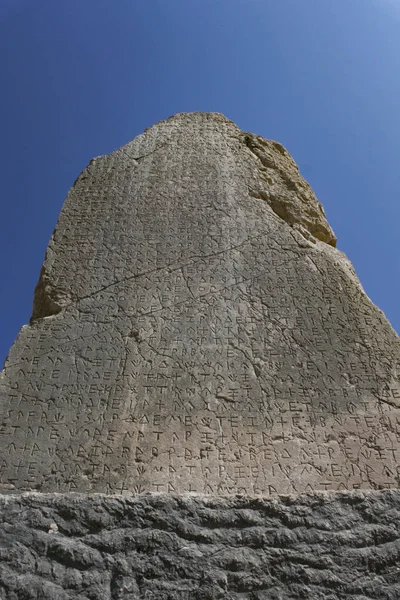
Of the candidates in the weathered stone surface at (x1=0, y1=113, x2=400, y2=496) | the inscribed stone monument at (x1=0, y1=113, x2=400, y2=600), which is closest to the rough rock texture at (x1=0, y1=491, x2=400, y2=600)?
the inscribed stone monument at (x1=0, y1=113, x2=400, y2=600)

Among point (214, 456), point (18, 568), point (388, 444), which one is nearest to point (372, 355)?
point (388, 444)

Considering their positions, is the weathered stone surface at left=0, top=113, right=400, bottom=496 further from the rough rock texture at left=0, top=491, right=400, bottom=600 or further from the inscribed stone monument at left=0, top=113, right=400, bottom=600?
the rough rock texture at left=0, top=491, right=400, bottom=600

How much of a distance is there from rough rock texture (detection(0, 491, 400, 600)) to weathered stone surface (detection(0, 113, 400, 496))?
Answer: 1.11ft

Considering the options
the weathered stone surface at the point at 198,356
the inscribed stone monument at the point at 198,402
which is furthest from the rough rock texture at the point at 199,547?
the weathered stone surface at the point at 198,356

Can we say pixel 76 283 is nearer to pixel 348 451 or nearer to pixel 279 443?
pixel 279 443

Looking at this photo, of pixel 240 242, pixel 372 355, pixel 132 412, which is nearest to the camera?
pixel 132 412

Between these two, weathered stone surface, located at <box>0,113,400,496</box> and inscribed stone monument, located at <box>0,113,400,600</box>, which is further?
weathered stone surface, located at <box>0,113,400,496</box>

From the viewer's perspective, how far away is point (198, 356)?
9.45 feet

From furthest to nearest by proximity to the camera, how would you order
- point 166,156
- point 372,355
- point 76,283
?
point 166,156 < point 76,283 < point 372,355

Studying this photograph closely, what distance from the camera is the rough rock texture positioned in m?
1.84

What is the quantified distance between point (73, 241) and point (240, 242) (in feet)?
3.82

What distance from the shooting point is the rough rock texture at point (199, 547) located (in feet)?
6.05

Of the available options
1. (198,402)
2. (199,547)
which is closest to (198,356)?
(198,402)

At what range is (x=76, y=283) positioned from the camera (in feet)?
10.9
